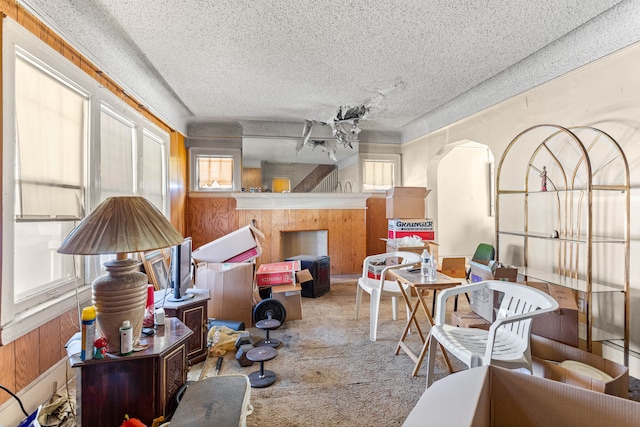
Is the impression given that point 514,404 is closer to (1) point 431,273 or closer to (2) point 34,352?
(1) point 431,273

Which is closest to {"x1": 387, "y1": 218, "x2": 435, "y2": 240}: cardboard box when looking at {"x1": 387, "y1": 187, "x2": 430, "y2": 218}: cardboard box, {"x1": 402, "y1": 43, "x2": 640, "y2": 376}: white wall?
{"x1": 387, "y1": 187, "x2": 430, "y2": 218}: cardboard box

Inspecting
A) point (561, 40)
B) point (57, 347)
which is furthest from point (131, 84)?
point (561, 40)

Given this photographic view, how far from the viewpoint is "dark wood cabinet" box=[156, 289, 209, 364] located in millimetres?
2396

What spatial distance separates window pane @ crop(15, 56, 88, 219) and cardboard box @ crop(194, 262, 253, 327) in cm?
138

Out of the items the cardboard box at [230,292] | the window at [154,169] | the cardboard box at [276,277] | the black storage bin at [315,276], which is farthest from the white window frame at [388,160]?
the window at [154,169]

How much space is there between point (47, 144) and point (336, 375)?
2.48 meters

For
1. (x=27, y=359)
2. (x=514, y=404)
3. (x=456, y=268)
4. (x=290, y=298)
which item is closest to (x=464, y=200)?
(x=456, y=268)

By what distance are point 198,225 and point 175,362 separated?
3.83 meters

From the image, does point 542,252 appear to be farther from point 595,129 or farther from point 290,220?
point 290,220

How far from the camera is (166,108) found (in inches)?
159

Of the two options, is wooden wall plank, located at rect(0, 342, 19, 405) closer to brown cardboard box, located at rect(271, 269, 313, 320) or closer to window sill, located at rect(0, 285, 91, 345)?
window sill, located at rect(0, 285, 91, 345)

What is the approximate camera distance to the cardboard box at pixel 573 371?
1723 millimetres

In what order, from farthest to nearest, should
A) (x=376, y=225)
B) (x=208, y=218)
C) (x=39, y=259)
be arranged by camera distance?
(x=376, y=225)
(x=208, y=218)
(x=39, y=259)

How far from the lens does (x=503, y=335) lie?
2.05 metres
